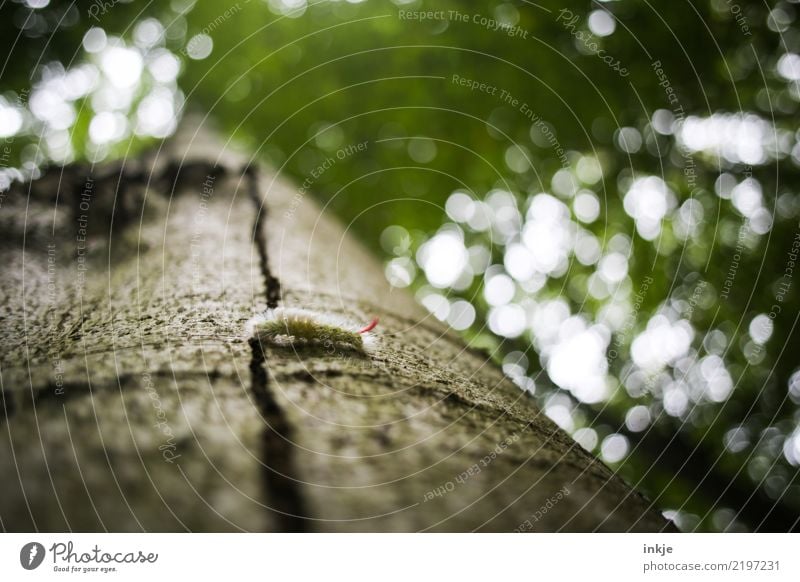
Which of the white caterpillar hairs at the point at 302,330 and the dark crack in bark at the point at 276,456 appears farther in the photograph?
the white caterpillar hairs at the point at 302,330

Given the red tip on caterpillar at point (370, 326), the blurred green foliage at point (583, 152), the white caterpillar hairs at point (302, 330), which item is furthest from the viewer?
the blurred green foliage at point (583, 152)

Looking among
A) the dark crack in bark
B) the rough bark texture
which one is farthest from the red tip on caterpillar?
the dark crack in bark

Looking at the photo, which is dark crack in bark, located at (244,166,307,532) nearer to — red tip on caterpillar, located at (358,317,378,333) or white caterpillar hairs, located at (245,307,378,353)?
white caterpillar hairs, located at (245,307,378,353)

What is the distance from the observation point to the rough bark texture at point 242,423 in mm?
615

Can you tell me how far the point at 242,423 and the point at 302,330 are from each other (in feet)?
0.66

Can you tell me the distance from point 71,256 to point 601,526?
1.22m

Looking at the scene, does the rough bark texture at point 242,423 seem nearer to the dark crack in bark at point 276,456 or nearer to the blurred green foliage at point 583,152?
the dark crack in bark at point 276,456

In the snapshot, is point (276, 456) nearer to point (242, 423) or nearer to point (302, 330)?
point (242, 423)

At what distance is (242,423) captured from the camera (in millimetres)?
651

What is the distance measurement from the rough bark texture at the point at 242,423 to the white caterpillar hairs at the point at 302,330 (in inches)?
0.7

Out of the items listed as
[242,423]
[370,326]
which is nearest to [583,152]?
[370,326]

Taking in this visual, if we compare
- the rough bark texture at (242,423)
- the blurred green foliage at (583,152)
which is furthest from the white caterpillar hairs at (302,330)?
the blurred green foliage at (583,152)

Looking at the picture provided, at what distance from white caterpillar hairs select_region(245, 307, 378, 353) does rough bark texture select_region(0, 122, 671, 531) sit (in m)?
0.02
